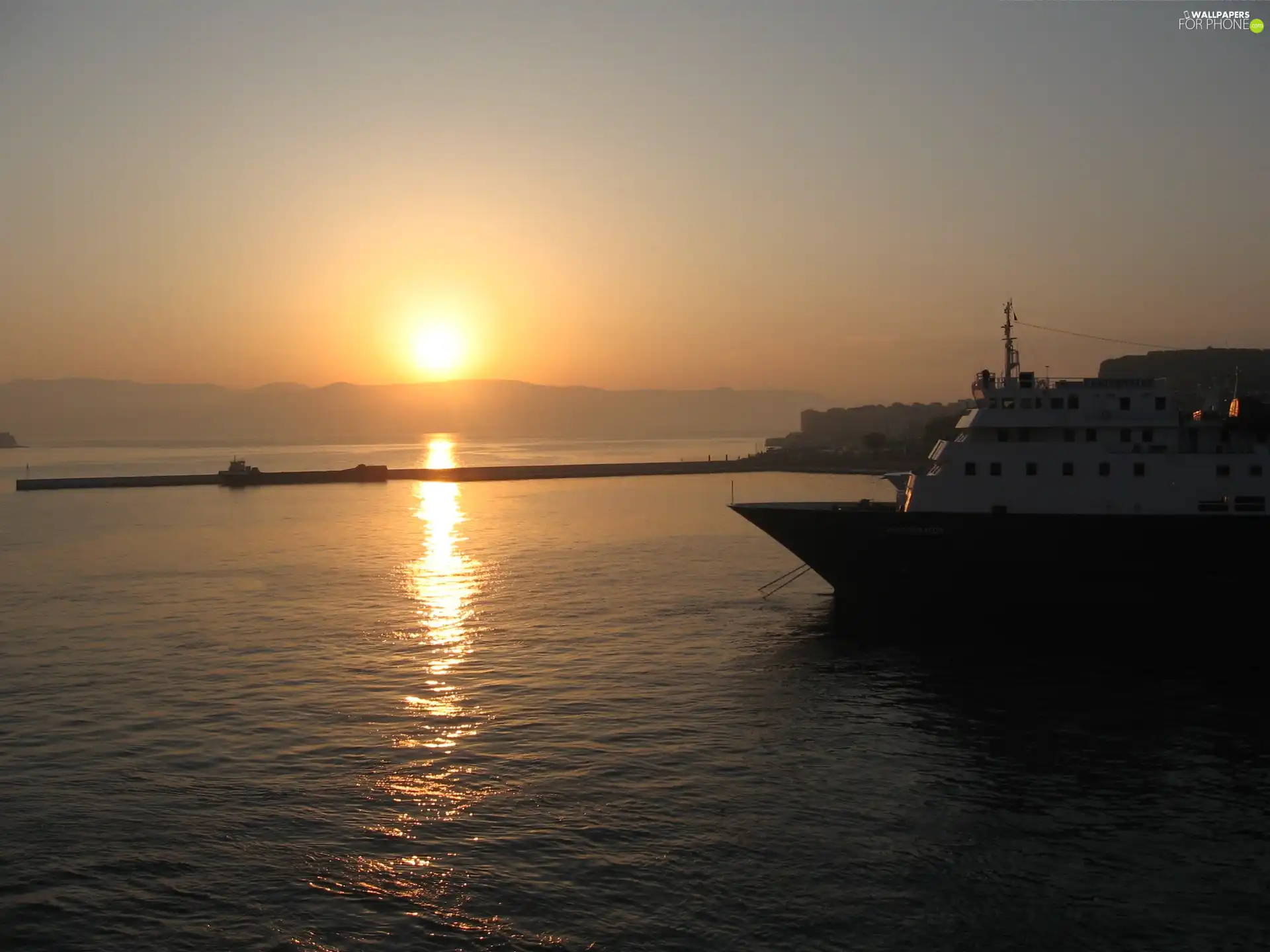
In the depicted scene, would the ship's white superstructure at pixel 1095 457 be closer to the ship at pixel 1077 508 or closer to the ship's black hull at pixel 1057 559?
the ship at pixel 1077 508

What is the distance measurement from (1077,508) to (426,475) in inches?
4092

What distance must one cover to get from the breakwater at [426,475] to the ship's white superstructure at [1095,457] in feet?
316

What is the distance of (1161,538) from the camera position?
30.5 metres

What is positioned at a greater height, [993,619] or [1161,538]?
[1161,538]

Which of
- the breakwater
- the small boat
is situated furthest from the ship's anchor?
the breakwater

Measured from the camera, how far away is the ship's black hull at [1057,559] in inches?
1191

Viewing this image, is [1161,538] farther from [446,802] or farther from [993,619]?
[446,802]

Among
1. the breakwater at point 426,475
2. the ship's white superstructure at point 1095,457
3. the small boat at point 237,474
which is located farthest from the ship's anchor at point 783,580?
the breakwater at point 426,475

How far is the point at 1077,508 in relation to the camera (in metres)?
31.7

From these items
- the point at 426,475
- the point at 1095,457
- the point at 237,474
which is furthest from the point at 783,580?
the point at 426,475

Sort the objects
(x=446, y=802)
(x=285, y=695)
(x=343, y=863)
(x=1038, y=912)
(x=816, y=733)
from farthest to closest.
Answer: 1. (x=285, y=695)
2. (x=816, y=733)
3. (x=446, y=802)
4. (x=343, y=863)
5. (x=1038, y=912)

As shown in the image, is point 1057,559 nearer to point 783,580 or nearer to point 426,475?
point 783,580

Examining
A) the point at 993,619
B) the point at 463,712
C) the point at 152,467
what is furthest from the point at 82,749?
the point at 152,467

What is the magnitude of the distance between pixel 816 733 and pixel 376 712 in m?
9.85
